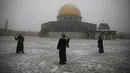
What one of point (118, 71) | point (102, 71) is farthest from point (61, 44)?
point (118, 71)

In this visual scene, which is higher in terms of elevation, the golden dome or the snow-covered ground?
the golden dome

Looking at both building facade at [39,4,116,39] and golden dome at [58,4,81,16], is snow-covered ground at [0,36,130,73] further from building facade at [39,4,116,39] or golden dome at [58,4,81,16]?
golden dome at [58,4,81,16]

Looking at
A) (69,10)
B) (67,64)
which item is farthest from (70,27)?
(67,64)

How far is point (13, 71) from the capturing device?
5.00m

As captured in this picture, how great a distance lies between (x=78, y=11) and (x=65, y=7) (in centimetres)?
468

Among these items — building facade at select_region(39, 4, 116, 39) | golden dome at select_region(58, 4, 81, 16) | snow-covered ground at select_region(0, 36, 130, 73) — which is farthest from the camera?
golden dome at select_region(58, 4, 81, 16)

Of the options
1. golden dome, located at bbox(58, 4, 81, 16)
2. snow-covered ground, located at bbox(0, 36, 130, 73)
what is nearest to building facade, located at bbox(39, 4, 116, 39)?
golden dome, located at bbox(58, 4, 81, 16)

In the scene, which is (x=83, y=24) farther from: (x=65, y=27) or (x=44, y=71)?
(x=44, y=71)

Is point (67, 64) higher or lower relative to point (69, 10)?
lower

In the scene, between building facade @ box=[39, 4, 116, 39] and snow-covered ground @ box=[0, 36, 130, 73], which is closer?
snow-covered ground @ box=[0, 36, 130, 73]

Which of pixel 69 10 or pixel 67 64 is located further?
pixel 69 10

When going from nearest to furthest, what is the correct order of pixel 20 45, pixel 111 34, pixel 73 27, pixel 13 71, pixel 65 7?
pixel 13 71, pixel 20 45, pixel 111 34, pixel 73 27, pixel 65 7

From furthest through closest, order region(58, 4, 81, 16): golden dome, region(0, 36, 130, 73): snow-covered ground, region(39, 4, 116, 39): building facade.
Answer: region(58, 4, 81, 16): golden dome < region(39, 4, 116, 39): building facade < region(0, 36, 130, 73): snow-covered ground

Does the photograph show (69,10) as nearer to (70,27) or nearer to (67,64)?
(70,27)
